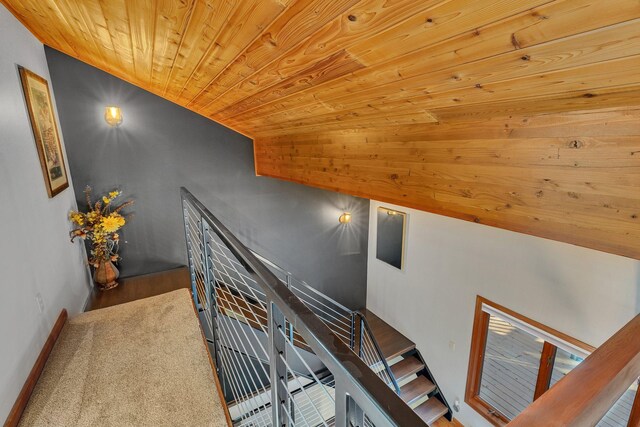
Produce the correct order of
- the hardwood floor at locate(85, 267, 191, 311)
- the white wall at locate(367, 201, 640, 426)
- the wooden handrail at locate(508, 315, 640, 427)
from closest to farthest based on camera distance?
the wooden handrail at locate(508, 315, 640, 427), the white wall at locate(367, 201, 640, 426), the hardwood floor at locate(85, 267, 191, 311)

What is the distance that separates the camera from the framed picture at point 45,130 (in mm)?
2020

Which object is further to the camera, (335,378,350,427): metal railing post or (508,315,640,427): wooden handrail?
(508,315,640,427): wooden handrail

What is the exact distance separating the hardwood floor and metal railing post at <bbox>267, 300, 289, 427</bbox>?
7.90 feet

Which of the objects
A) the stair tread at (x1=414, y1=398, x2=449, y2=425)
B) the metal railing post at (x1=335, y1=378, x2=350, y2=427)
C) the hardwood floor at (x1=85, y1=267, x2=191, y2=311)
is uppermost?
the metal railing post at (x1=335, y1=378, x2=350, y2=427)

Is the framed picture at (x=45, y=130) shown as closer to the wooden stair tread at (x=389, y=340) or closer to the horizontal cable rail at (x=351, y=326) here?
the horizontal cable rail at (x=351, y=326)

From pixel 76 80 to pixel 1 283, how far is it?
231cm

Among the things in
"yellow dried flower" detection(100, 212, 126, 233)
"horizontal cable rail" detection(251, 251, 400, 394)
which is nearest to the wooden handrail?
"horizontal cable rail" detection(251, 251, 400, 394)

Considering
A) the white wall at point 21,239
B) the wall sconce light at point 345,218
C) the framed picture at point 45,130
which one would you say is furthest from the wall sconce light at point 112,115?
the wall sconce light at point 345,218

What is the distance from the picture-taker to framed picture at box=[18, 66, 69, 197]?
2.02m

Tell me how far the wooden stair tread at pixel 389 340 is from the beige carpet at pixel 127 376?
2905mm

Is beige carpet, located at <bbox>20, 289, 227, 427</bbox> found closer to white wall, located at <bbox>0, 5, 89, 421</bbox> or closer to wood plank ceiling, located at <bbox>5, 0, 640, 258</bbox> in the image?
white wall, located at <bbox>0, 5, 89, 421</bbox>

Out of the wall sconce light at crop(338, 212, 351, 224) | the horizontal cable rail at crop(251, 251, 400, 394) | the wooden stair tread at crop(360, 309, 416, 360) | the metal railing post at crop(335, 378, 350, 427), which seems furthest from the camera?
the wall sconce light at crop(338, 212, 351, 224)

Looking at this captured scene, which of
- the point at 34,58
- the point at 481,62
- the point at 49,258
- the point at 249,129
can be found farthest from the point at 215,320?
the point at 34,58

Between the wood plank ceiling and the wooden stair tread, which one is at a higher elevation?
the wood plank ceiling
